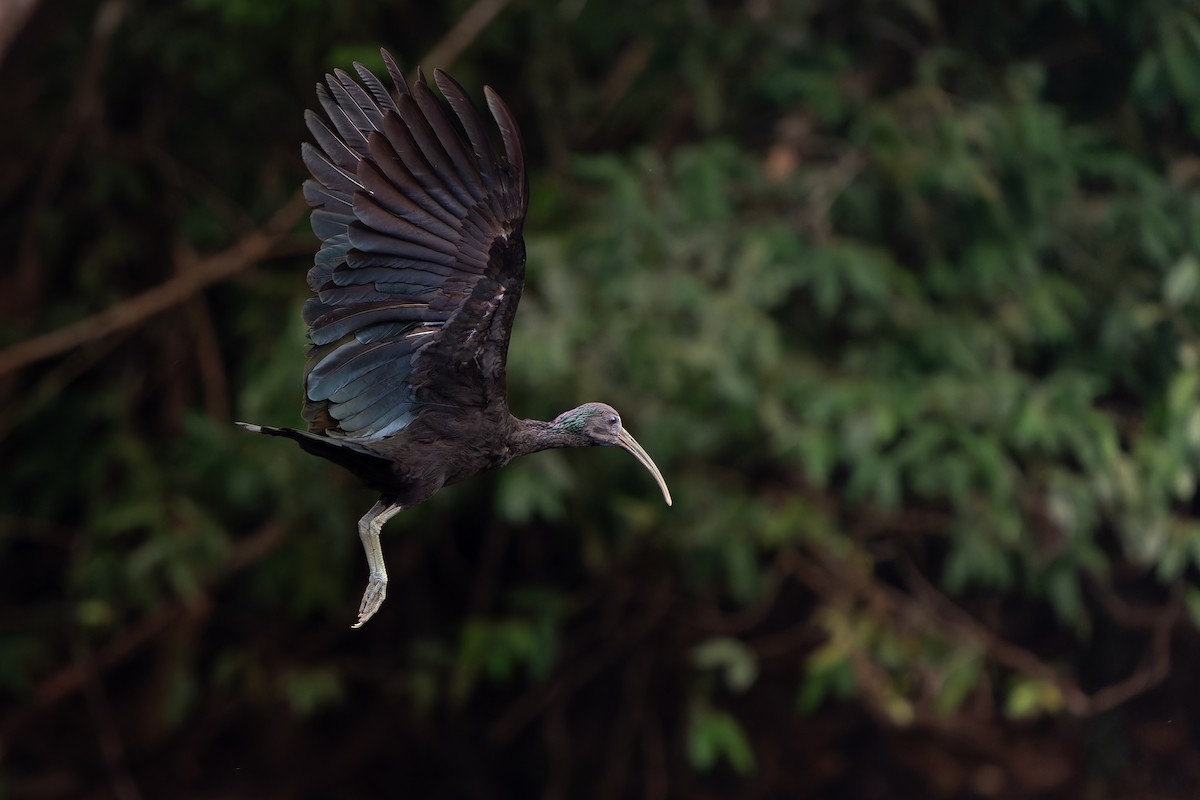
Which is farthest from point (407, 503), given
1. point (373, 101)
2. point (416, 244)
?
point (373, 101)

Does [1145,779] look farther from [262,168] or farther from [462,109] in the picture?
[462,109]

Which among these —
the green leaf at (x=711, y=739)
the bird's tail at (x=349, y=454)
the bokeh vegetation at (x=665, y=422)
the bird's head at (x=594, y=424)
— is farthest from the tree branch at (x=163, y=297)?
the bird's tail at (x=349, y=454)

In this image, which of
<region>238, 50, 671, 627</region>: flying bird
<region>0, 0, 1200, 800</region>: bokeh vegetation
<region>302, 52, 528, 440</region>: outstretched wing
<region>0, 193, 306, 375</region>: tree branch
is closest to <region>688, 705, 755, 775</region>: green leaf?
<region>0, 0, 1200, 800</region>: bokeh vegetation

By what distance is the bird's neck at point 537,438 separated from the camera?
3719 mm

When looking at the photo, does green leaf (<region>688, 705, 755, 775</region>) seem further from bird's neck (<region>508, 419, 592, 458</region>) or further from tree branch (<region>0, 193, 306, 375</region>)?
bird's neck (<region>508, 419, 592, 458</region>)

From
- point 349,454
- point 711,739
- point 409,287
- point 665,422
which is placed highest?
point 409,287

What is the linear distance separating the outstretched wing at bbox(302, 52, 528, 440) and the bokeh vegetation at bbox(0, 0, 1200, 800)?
2.15 m

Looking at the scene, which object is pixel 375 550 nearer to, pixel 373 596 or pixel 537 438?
pixel 373 596

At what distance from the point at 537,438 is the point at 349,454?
57cm

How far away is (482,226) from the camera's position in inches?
133

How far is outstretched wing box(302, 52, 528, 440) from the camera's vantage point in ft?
10.7

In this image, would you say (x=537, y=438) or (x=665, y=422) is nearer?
(x=537, y=438)

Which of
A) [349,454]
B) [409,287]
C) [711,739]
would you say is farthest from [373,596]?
[711,739]

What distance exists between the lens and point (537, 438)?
12.5 ft
